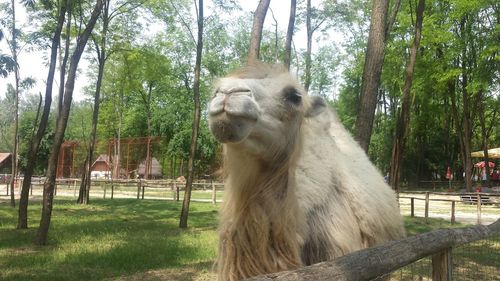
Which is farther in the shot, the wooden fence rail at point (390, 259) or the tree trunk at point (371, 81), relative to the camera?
the tree trunk at point (371, 81)

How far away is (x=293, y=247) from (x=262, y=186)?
41cm

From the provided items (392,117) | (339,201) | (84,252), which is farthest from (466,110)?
(339,201)

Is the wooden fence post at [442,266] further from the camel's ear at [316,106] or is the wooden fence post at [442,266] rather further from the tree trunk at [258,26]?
the tree trunk at [258,26]

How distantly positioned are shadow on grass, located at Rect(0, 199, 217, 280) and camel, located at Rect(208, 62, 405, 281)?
463 centimetres

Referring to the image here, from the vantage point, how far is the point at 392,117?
3903 centimetres

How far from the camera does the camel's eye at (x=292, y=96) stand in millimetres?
3008

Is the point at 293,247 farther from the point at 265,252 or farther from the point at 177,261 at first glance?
the point at 177,261

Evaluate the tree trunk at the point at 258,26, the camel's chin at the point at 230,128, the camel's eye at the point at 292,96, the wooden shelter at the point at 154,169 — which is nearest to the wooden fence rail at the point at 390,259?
the camel's chin at the point at 230,128

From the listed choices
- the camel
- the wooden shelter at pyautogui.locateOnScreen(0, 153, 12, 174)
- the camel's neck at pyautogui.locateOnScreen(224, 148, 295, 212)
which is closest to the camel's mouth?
the camel

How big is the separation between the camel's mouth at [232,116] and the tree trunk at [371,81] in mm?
4284

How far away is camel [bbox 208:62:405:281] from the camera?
2.62 metres

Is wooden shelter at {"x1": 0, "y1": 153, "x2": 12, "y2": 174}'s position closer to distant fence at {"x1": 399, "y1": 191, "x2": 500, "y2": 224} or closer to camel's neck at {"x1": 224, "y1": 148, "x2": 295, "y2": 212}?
distant fence at {"x1": 399, "y1": 191, "x2": 500, "y2": 224}

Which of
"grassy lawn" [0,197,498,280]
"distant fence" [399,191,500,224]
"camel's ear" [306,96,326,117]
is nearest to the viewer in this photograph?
"camel's ear" [306,96,326,117]

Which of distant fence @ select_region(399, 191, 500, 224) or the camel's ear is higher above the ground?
the camel's ear
